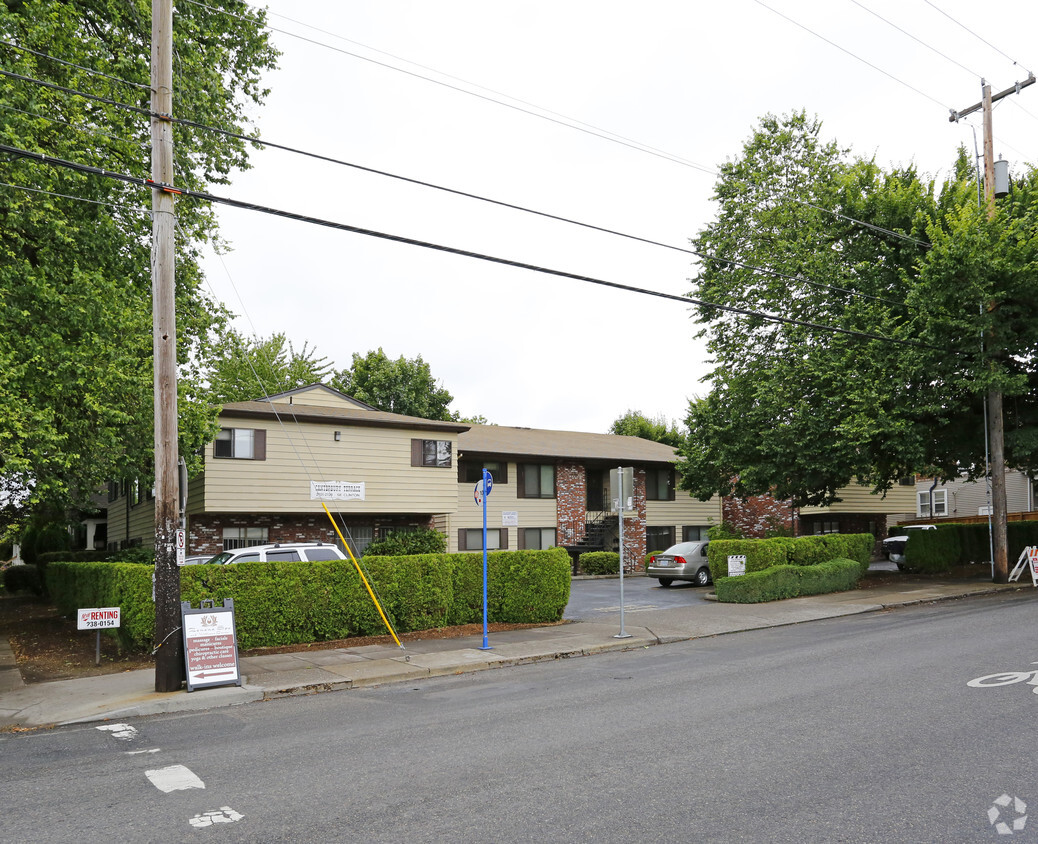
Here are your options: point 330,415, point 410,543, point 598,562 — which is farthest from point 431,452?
point 598,562

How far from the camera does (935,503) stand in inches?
2137

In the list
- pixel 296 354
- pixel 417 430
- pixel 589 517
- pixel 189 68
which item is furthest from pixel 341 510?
pixel 296 354

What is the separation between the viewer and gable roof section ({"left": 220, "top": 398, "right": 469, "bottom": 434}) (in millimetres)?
25891

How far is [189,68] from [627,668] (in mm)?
14519

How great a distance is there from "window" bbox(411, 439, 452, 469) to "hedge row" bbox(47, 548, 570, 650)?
1277 cm

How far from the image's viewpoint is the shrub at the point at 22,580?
101 ft

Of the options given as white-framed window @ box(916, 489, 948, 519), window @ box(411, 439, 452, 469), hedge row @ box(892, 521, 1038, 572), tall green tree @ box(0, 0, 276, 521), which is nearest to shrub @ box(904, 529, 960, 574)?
hedge row @ box(892, 521, 1038, 572)

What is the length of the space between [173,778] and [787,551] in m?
19.2

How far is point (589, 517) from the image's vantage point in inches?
1446

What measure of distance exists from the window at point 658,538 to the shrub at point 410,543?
1205 centimetres

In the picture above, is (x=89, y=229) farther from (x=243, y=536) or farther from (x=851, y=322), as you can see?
(x=851, y=322)

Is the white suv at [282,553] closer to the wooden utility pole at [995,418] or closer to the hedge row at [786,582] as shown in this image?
A: the hedge row at [786,582]

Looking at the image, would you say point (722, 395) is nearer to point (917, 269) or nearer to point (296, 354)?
point (917, 269)

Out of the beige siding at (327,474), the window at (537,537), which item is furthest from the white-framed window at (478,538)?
the beige siding at (327,474)
